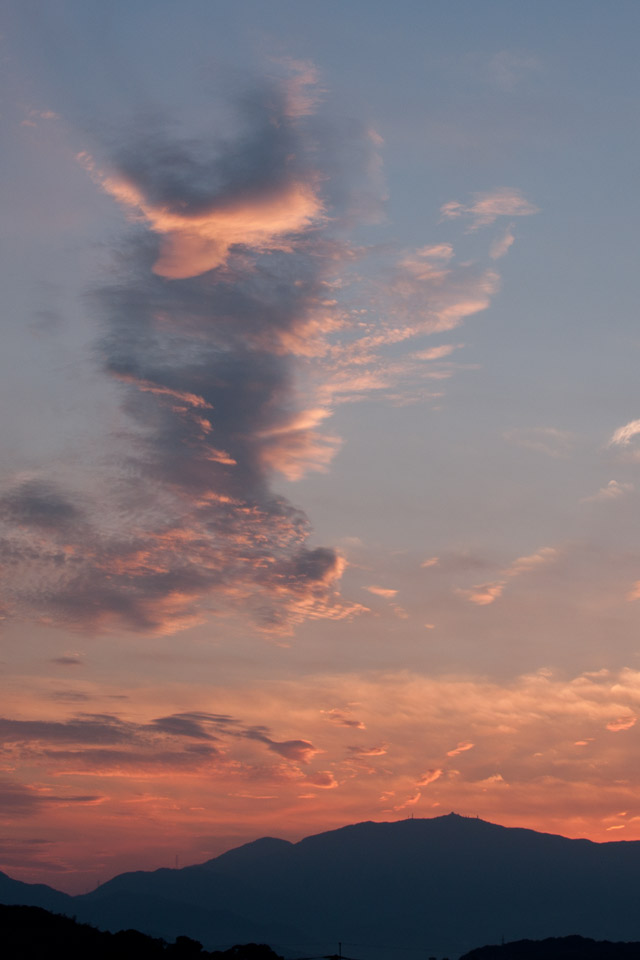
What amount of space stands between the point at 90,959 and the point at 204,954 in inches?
624

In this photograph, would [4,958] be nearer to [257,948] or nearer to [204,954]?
[204,954]

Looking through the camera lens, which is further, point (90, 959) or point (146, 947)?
point (146, 947)

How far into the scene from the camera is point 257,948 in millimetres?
109000

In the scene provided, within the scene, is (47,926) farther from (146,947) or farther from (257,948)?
(257,948)

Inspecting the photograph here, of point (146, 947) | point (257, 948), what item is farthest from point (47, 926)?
point (257, 948)

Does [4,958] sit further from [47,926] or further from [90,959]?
[47,926]

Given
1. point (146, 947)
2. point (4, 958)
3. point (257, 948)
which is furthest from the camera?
point (257, 948)

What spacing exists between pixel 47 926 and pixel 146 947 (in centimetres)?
1032

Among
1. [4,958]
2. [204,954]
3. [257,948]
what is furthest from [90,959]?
[257,948]

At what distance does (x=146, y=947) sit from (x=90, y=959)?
976 cm

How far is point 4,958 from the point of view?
83625 millimetres

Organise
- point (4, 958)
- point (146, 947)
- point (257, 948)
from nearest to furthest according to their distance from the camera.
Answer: point (4, 958) → point (146, 947) → point (257, 948)

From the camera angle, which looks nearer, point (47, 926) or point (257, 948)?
point (47, 926)

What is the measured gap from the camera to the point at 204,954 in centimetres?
10062
